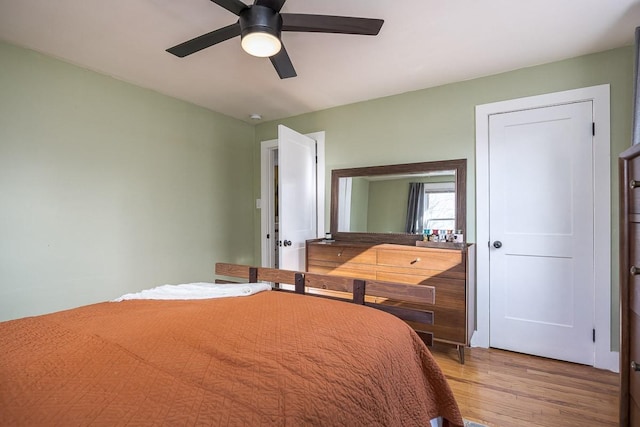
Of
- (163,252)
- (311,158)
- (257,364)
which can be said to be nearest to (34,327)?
(257,364)

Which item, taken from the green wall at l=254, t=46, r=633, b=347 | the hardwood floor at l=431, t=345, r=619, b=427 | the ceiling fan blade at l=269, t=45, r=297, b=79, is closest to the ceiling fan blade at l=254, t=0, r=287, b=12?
the ceiling fan blade at l=269, t=45, r=297, b=79

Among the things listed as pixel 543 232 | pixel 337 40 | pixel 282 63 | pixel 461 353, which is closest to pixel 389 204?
pixel 543 232

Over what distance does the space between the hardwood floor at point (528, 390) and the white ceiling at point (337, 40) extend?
237 cm

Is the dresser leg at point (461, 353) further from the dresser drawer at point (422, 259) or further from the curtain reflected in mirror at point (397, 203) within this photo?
the curtain reflected in mirror at point (397, 203)

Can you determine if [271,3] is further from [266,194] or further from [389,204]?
[266,194]

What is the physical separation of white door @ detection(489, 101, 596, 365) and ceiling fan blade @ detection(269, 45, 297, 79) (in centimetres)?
184

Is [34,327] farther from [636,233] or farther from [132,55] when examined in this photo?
[636,233]

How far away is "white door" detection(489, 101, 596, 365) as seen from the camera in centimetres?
234

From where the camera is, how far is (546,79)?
245cm

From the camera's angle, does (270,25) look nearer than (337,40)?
Yes

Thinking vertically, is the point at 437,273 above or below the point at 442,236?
below

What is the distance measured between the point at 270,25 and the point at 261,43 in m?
0.11

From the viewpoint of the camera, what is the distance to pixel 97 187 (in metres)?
2.53

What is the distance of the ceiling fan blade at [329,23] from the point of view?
4.85ft
